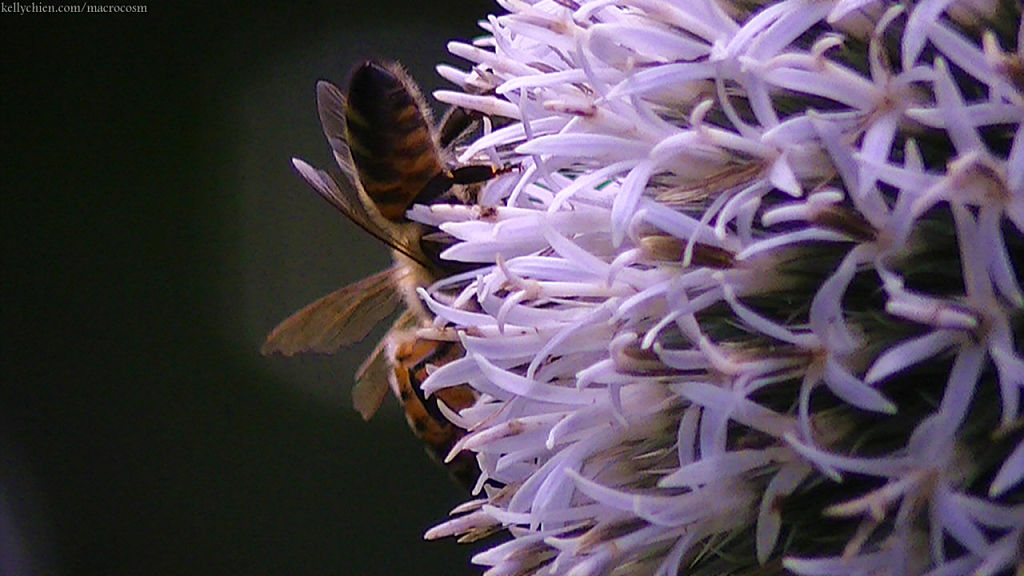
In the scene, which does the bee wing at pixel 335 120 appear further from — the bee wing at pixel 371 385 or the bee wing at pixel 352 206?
the bee wing at pixel 371 385

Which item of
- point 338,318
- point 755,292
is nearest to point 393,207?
point 338,318

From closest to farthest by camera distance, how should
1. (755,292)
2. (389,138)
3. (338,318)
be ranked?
(755,292)
(389,138)
(338,318)

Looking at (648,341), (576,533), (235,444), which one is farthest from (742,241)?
(235,444)

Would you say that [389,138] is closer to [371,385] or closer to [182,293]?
[371,385]

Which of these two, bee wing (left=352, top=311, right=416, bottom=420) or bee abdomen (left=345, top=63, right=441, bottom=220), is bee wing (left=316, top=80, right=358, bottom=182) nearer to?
bee abdomen (left=345, top=63, right=441, bottom=220)

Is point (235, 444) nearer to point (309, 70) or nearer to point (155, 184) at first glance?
point (155, 184)

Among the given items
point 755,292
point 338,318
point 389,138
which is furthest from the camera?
point 338,318
